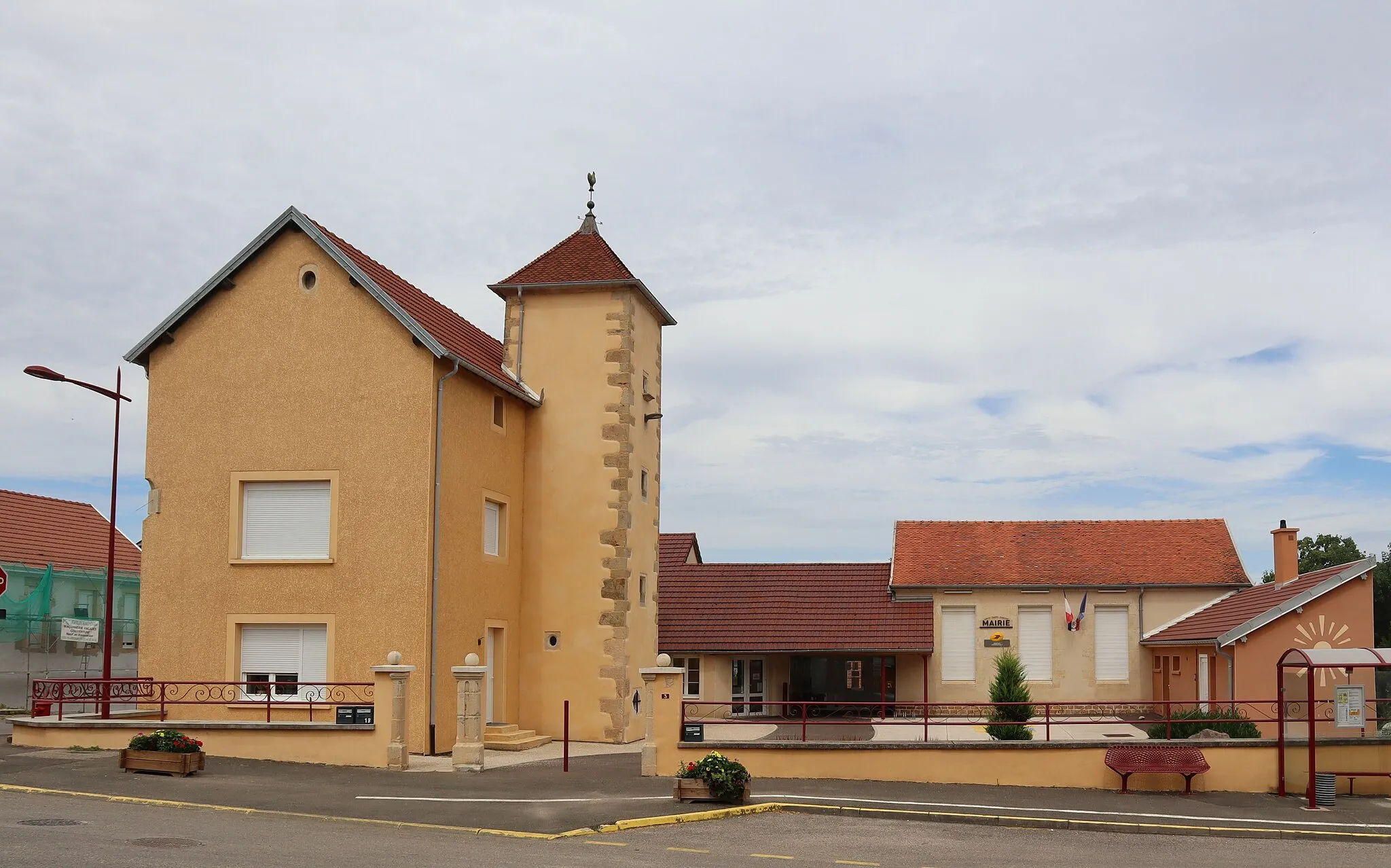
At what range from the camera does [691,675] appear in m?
35.6

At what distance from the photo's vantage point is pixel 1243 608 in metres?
31.0

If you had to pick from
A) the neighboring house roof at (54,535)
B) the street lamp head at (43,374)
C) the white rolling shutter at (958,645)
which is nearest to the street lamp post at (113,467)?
the street lamp head at (43,374)

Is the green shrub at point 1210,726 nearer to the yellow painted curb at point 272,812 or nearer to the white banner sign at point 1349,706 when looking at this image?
the white banner sign at point 1349,706

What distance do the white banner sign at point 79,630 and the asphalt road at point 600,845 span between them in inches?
624

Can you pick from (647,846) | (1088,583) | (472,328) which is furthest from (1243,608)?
(647,846)

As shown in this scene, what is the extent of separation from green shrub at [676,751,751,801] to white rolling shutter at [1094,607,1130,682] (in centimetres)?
2163

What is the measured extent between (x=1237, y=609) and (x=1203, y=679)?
194cm

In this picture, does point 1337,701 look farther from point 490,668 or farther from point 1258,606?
point 490,668

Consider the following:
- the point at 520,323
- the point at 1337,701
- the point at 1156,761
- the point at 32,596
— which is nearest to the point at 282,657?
the point at 520,323

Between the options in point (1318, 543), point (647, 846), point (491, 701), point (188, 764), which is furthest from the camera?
point (1318, 543)

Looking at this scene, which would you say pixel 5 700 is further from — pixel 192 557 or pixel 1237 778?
pixel 1237 778

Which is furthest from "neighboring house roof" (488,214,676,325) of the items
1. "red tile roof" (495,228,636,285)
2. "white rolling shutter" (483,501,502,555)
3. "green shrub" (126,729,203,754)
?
"green shrub" (126,729,203,754)

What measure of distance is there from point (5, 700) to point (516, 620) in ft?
49.6

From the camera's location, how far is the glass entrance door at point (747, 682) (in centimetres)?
3594
